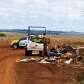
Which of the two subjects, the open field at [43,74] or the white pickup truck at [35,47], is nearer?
the open field at [43,74]

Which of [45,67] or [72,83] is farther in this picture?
[45,67]

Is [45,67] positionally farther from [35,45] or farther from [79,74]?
[35,45]

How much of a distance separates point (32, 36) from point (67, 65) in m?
11.0

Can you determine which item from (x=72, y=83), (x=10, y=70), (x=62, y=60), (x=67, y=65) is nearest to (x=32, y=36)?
Result: (x=62, y=60)

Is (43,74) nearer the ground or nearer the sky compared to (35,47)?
nearer the ground

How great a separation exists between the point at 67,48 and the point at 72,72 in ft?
47.6

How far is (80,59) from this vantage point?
31.4 m

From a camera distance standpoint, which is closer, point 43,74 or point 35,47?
point 43,74

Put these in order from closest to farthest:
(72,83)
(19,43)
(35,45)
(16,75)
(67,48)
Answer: (72,83), (16,75), (35,45), (67,48), (19,43)

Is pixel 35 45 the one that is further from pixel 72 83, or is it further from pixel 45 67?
pixel 72 83

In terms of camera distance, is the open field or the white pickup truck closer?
the open field

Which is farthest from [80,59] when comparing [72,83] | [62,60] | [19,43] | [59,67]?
[19,43]

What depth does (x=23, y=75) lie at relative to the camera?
23.2 metres

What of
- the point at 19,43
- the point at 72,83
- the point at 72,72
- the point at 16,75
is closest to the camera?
the point at 72,83
